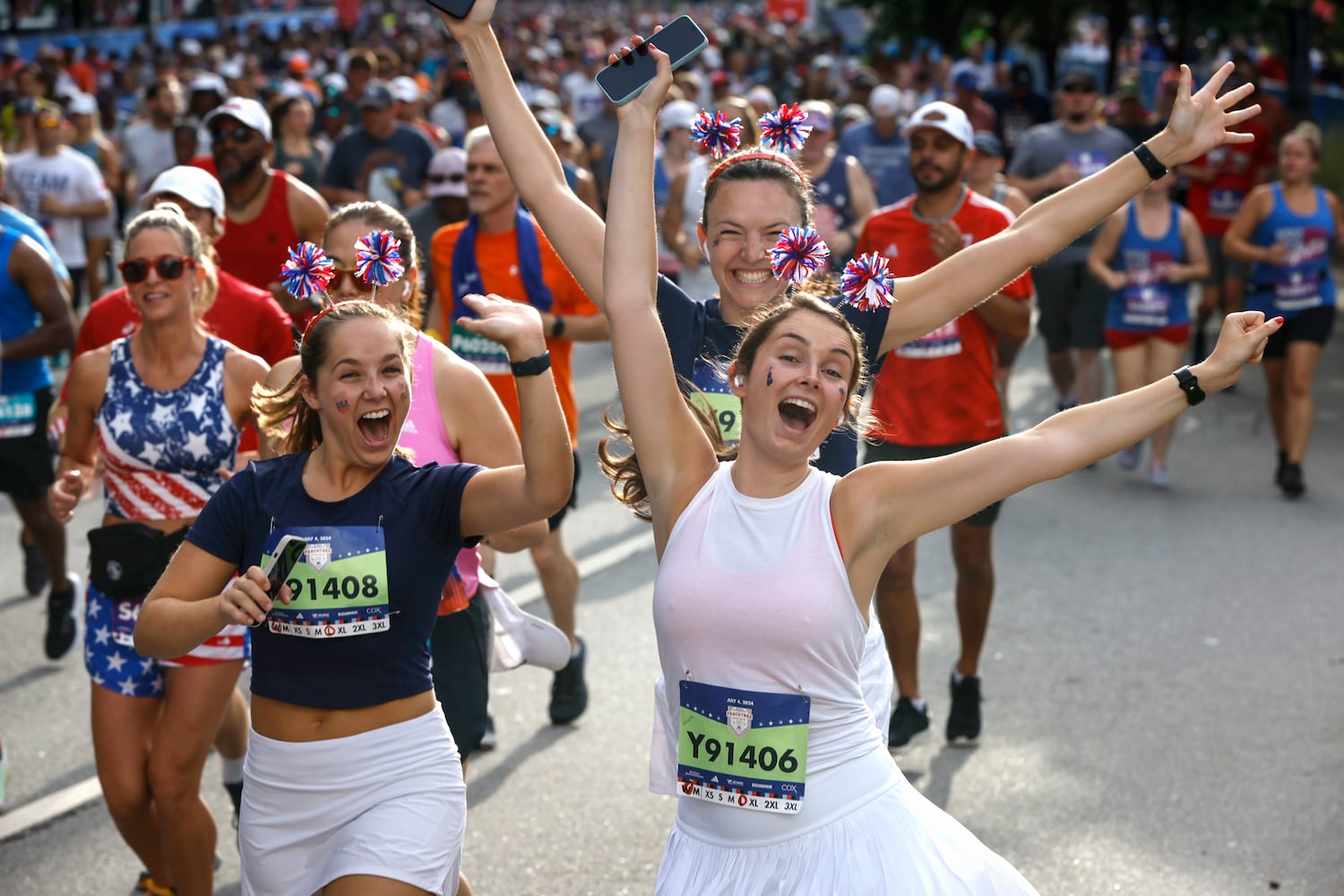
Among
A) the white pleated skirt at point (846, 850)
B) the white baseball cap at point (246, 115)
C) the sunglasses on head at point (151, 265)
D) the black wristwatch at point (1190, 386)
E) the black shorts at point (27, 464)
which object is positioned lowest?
the black shorts at point (27, 464)

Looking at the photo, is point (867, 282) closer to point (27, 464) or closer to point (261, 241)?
point (261, 241)

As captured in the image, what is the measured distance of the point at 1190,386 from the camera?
3.21m

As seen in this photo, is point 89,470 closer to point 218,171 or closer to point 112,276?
point 218,171

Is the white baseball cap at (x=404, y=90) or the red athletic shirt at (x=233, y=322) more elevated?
the white baseball cap at (x=404, y=90)

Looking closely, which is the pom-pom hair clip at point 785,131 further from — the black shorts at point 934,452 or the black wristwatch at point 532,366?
the black shorts at point 934,452

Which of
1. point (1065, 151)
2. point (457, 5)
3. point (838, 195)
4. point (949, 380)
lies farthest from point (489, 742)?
point (1065, 151)

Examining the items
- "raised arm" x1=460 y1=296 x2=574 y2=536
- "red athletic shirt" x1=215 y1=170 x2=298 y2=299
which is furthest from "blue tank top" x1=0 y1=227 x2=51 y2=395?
"raised arm" x1=460 y1=296 x2=574 y2=536

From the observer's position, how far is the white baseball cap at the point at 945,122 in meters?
6.60

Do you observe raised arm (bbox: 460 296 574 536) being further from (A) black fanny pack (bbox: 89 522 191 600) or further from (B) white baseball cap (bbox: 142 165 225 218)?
(B) white baseball cap (bbox: 142 165 225 218)

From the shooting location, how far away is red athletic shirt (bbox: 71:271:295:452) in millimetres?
5742

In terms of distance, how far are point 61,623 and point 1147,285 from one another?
248 inches

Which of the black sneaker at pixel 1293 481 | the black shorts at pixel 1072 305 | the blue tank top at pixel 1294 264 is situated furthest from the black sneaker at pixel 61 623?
the blue tank top at pixel 1294 264

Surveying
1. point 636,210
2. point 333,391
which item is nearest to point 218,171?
point 333,391

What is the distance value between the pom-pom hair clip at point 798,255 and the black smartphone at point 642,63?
1.63ft
